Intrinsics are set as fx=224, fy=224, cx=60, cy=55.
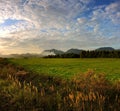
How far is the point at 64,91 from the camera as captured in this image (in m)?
8.41

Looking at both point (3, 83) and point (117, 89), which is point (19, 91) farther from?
point (117, 89)

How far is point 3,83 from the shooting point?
35.4 ft

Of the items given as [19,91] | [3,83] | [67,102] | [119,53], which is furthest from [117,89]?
[119,53]

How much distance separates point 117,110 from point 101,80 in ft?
11.3

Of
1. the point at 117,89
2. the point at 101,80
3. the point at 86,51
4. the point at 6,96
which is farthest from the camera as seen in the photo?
the point at 86,51

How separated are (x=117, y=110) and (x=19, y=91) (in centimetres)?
365

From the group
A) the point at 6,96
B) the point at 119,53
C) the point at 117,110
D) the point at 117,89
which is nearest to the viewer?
the point at 117,110

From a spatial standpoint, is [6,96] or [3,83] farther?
[3,83]

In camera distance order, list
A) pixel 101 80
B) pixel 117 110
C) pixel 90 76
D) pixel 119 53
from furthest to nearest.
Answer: pixel 119 53
pixel 90 76
pixel 101 80
pixel 117 110

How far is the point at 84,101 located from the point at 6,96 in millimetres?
2905

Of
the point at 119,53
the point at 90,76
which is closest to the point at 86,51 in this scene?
the point at 119,53

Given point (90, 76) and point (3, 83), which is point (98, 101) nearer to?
point (90, 76)

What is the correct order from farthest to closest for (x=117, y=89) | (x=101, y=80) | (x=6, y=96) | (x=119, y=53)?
(x=119, y=53)
(x=101, y=80)
(x=117, y=89)
(x=6, y=96)

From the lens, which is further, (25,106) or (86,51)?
(86,51)
